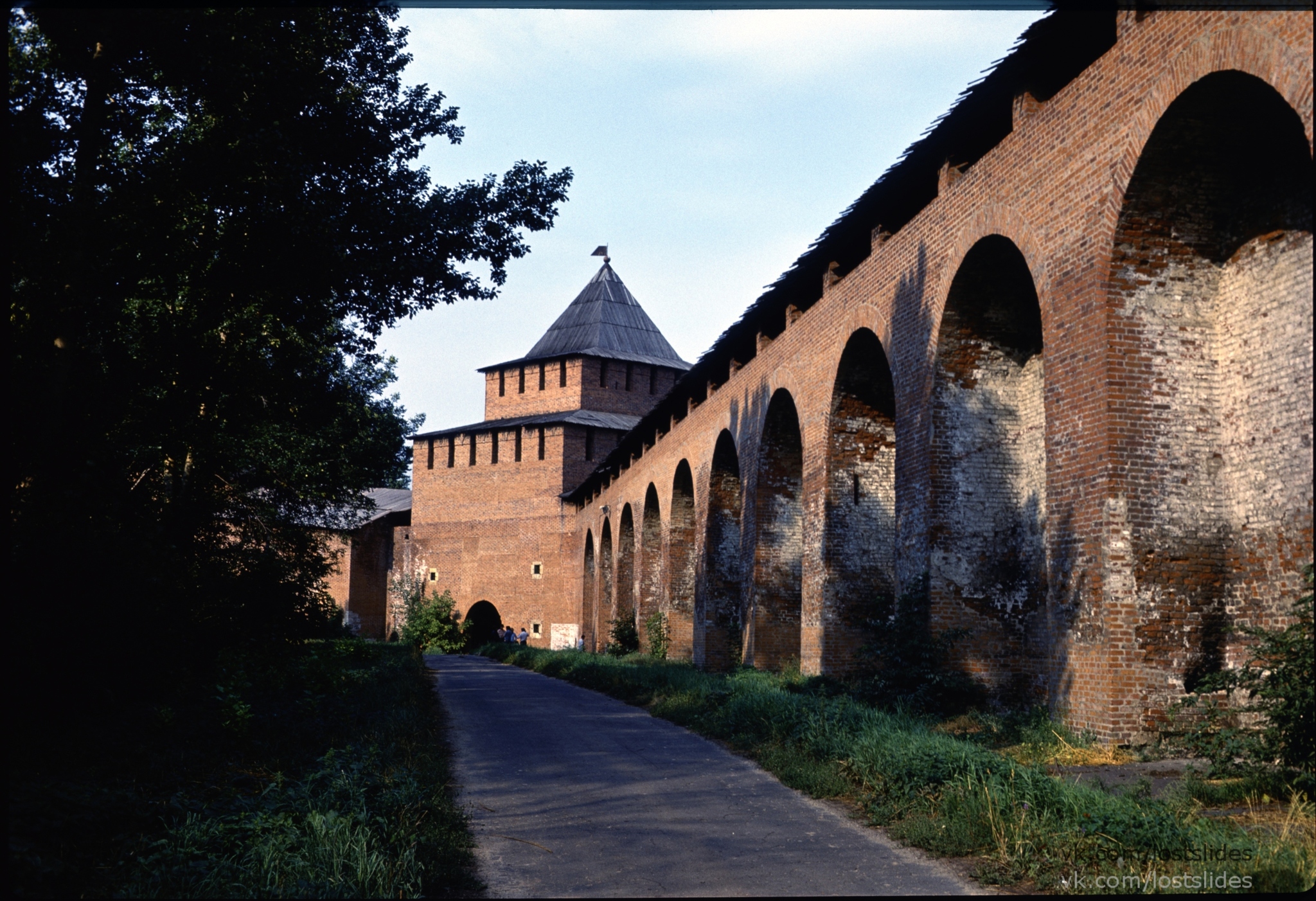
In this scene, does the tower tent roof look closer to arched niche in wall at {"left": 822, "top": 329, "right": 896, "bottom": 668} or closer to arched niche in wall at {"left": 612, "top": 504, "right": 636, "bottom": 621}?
arched niche in wall at {"left": 612, "top": 504, "right": 636, "bottom": 621}

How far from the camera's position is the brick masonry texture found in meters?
7.18

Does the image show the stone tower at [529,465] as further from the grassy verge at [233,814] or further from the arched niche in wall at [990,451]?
the grassy verge at [233,814]

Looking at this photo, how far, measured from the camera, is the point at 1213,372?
25.6ft

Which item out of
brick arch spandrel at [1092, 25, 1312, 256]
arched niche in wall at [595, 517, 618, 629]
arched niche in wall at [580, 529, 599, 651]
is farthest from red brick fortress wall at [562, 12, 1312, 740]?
arched niche in wall at [580, 529, 599, 651]

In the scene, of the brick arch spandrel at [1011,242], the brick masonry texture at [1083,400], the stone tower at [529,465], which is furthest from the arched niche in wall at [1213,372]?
the stone tower at [529,465]

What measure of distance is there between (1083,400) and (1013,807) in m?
3.86

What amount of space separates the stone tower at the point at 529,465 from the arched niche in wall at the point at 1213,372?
29839 millimetres

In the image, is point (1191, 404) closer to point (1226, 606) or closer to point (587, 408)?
point (1226, 606)

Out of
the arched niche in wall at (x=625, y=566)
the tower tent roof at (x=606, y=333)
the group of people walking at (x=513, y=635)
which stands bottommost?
the group of people walking at (x=513, y=635)

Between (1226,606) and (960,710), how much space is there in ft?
10.5

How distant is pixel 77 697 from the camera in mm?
6316

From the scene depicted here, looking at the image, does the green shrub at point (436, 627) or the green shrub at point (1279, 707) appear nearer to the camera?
the green shrub at point (1279, 707)

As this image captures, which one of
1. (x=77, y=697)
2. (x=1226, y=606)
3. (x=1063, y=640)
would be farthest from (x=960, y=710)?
(x=77, y=697)

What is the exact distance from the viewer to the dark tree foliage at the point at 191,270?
6.55 m
